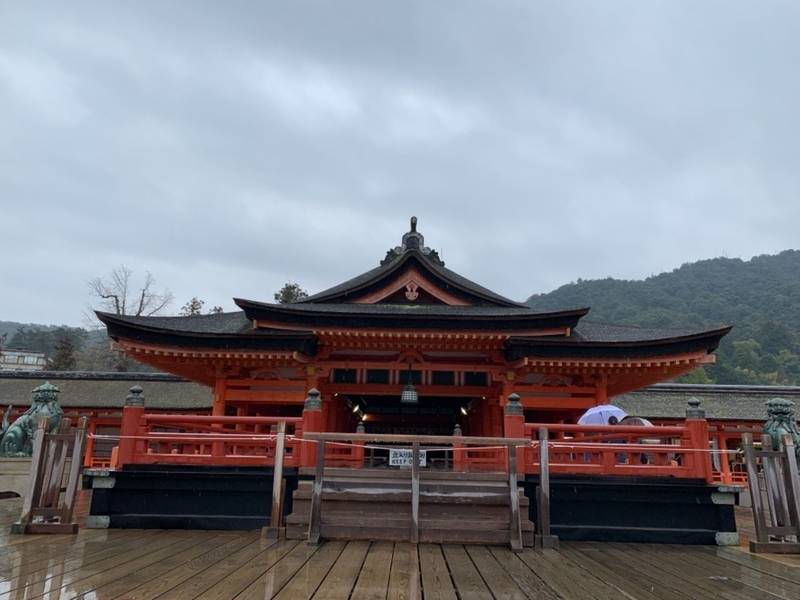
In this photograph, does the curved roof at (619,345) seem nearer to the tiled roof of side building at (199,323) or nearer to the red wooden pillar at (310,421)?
the red wooden pillar at (310,421)

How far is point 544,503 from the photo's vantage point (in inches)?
325

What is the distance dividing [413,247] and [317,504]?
10.6 m

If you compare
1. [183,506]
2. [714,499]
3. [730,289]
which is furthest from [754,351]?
[183,506]

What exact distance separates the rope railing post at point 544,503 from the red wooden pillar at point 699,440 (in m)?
2.83

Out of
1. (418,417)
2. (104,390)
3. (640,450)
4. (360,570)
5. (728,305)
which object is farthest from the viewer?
(728,305)

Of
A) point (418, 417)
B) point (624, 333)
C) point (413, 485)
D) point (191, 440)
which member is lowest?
point (413, 485)

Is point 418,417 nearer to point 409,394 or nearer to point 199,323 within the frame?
point 409,394

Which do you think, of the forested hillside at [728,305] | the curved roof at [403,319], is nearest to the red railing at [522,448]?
the curved roof at [403,319]

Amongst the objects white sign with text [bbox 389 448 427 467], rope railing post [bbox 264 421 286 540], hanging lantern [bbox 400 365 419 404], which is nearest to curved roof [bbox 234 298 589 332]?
hanging lantern [bbox 400 365 419 404]

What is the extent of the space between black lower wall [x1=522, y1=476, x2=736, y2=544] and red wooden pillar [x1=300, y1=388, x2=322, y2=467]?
13.3 feet

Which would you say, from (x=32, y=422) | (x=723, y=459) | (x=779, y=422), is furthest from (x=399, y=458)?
(x=723, y=459)

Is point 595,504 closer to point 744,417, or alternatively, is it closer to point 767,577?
point 767,577

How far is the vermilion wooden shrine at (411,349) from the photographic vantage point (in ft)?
42.0

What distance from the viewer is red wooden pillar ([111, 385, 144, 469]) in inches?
376
